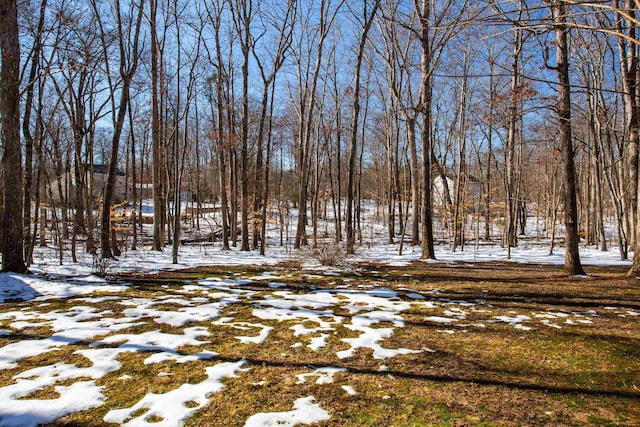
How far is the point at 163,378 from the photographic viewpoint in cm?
265

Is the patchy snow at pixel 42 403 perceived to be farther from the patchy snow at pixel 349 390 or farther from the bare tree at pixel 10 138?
the bare tree at pixel 10 138

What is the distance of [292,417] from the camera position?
6.99 feet

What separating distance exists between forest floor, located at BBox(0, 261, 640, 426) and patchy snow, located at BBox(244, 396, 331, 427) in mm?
12

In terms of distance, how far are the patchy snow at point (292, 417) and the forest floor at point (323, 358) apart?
0.01 meters

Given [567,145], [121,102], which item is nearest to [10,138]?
[121,102]

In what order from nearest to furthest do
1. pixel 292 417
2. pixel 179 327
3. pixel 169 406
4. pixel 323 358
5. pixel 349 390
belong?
pixel 292 417
pixel 169 406
pixel 349 390
pixel 323 358
pixel 179 327

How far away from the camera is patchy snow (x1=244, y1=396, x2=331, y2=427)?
2.07 m

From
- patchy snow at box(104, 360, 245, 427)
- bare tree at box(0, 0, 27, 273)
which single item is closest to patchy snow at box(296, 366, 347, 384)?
patchy snow at box(104, 360, 245, 427)

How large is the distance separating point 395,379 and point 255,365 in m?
1.20

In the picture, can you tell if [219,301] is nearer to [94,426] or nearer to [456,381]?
[94,426]

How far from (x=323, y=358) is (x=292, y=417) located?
0.97 meters

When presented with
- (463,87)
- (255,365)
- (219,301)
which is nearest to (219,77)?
(463,87)

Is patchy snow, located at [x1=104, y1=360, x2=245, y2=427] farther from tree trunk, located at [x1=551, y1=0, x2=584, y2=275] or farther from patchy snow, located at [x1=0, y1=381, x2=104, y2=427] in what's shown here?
tree trunk, located at [x1=551, y1=0, x2=584, y2=275]

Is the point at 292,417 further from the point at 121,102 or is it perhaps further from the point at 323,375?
the point at 121,102
